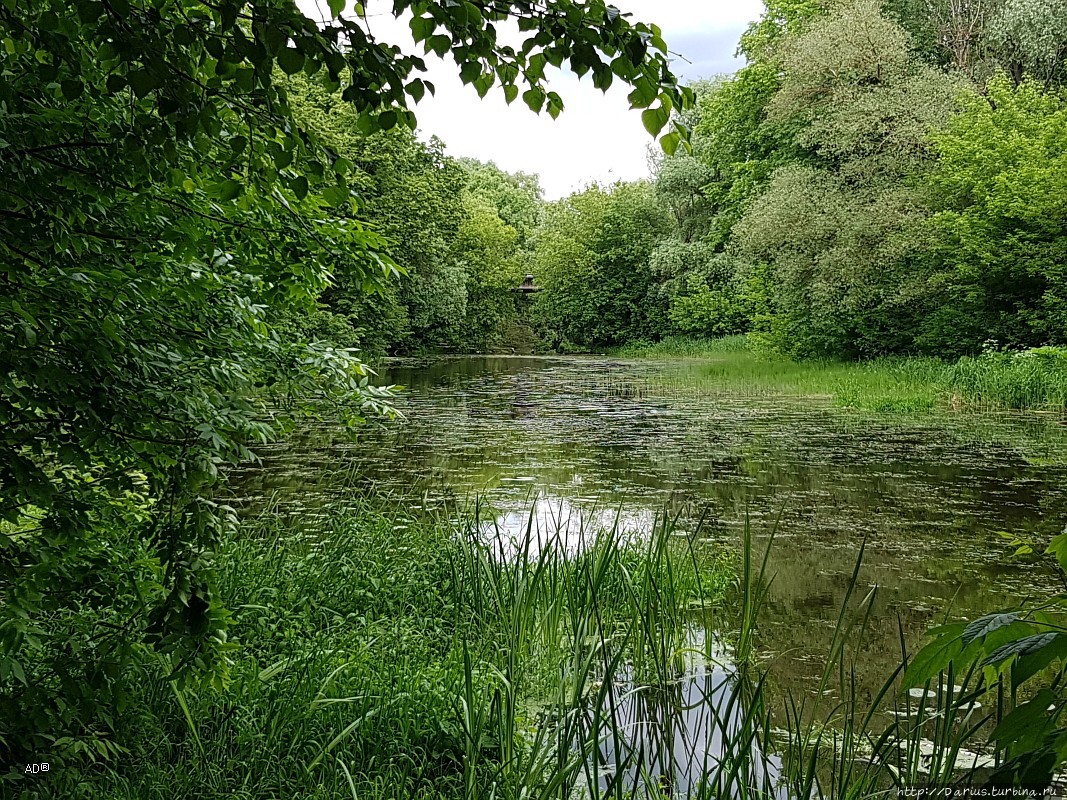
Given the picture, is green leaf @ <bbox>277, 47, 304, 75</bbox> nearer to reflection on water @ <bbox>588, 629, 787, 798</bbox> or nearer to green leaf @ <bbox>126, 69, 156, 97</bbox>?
green leaf @ <bbox>126, 69, 156, 97</bbox>

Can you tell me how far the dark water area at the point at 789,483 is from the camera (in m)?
4.68

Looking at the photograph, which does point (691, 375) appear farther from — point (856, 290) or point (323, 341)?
point (323, 341)

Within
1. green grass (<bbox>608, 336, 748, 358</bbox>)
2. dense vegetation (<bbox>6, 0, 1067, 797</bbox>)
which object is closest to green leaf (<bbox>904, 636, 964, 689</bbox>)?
dense vegetation (<bbox>6, 0, 1067, 797</bbox>)

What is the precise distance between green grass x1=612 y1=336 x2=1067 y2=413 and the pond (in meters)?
0.93

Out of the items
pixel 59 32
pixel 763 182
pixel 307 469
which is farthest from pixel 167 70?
pixel 763 182

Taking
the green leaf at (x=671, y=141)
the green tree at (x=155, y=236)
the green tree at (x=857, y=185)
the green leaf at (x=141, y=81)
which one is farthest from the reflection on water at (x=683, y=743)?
the green tree at (x=857, y=185)

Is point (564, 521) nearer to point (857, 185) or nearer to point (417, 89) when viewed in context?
point (417, 89)

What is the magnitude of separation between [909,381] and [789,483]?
844cm

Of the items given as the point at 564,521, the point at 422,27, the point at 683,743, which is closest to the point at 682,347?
the point at 564,521

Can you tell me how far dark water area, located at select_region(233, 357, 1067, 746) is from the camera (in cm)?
468

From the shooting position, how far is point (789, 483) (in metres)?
7.83

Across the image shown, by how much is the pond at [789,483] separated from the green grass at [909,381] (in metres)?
0.93

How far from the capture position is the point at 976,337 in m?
15.8

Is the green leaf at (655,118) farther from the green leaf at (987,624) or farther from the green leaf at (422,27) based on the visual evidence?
the green leaf at (987,624)
